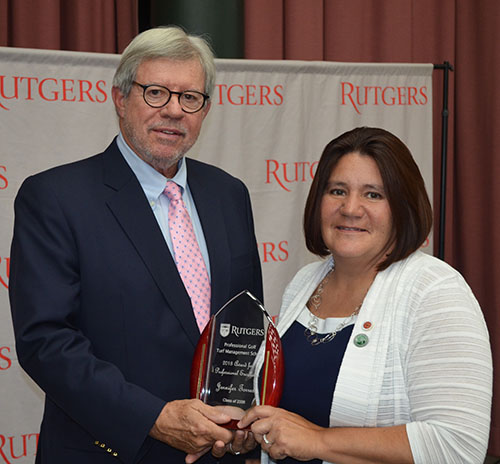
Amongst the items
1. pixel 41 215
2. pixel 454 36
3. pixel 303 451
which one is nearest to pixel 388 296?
pixel 303 451

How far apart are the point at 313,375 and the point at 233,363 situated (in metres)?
0.21

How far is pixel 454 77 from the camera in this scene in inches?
163

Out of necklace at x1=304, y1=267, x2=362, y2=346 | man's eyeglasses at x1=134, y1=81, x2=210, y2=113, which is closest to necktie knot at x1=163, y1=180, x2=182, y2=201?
man's eyeglasses at x1=134, y1=81, x2=210, y2=113

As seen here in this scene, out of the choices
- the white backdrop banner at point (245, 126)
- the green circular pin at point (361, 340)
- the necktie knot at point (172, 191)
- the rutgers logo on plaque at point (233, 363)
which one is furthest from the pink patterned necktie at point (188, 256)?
the white backdrop banner at point (245, 126)

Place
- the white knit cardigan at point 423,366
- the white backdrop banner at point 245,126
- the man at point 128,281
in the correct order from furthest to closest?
1. the white backdrop banner at point 245,126
2. the man at point 128,281
3. the white knit cardigan at point 423,366

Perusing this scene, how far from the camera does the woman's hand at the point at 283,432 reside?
1.58 metres

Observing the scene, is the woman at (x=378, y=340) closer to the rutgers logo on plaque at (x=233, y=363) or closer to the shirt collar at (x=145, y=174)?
the rutgers logo on plaque at (x=233, y=363)

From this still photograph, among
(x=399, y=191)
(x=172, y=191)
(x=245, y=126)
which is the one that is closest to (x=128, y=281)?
(x=172, y=191)

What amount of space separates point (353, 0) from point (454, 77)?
2.57ft

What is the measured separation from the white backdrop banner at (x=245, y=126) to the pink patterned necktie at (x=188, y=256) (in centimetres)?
108

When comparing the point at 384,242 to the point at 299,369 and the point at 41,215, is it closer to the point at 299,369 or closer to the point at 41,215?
the point at 299,369

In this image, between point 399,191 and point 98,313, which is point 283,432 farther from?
point 399,191

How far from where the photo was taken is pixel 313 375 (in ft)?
5.78

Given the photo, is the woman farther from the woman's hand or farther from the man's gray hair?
the man's gray hair
